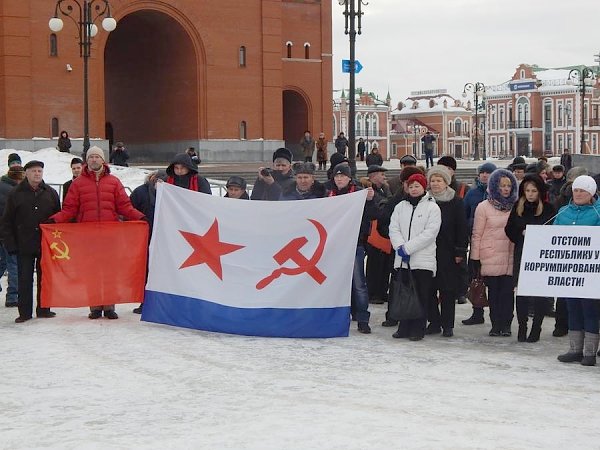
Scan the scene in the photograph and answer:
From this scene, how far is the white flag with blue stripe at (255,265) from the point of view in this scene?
9.95 metres

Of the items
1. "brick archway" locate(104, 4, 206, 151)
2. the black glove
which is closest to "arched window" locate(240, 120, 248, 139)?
"brick archway" locate(104, 4, 206, 151)

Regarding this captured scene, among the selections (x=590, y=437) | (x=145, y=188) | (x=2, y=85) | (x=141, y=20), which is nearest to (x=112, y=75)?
(x=141, y=20)

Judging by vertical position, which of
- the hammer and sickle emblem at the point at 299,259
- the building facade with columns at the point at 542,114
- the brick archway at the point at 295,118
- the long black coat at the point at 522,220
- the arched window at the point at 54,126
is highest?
the building facade with columns at the point at 542,114

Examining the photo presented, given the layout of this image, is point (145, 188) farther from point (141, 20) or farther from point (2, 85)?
point (141, 20)

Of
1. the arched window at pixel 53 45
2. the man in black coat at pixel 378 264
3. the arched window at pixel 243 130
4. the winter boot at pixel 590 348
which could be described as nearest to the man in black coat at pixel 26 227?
the man in black coat at pixel 378 264

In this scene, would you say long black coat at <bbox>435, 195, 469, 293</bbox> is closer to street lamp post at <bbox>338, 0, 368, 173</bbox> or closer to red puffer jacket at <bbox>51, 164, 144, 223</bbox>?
red puffer jacket at <bbox>51, 164, 144, 223</bbox>

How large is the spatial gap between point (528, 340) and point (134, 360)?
3946 millimetres

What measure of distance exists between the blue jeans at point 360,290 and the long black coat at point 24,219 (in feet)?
11.6

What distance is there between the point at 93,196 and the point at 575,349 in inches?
213

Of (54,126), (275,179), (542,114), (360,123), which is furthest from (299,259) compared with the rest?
(360,123)

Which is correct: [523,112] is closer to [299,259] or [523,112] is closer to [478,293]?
[478,293]

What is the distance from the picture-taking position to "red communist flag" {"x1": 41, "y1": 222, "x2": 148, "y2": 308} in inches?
425

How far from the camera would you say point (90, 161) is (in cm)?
1080

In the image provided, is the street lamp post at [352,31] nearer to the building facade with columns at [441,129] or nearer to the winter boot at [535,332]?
the winter boot at [535,332]
